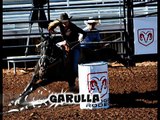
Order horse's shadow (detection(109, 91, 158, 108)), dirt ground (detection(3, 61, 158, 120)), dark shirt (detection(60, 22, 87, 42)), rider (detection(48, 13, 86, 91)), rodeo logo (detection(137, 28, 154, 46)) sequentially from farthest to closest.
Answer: rodeo logo (detection(137, 28, 154, 46)) → dark shirt (detection(60, 22, 87, 42)) → rider (detection(48, 13, 86, 91)) → horse's shadow (detection(109, 91, 158, 108)) → dirt ground (detection(3, 61, 158, 120))

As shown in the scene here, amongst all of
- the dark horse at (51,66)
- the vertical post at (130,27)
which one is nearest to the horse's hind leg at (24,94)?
the dark horse at (51,66)

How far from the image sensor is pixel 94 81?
6613mm

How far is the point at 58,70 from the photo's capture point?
7617mm

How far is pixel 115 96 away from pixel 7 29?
20.3ft

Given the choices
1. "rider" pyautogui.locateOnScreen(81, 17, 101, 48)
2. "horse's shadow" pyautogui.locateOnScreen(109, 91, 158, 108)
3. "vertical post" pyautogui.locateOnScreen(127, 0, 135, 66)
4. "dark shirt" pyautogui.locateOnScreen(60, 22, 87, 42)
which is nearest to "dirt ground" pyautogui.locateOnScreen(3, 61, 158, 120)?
"horse's shadow" pyautogui.locateOnScreen(109, 91, 158, 108)

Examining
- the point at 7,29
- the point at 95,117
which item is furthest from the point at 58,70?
the point at 7,29

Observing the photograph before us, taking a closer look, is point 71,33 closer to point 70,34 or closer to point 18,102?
point 70,34

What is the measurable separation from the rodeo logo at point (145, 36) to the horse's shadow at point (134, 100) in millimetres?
1734

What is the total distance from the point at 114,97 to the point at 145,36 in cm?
217

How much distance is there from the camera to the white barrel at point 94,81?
21.7 feet

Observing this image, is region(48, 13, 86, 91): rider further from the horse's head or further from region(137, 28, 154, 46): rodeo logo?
region(137, 28, 154, 46): rodeo logo

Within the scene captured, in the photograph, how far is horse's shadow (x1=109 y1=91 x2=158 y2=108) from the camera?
6.87m

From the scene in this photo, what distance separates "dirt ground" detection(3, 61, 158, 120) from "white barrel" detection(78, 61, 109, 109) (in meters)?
0.12

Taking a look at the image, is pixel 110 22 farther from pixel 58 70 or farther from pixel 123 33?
pixel 58 70
